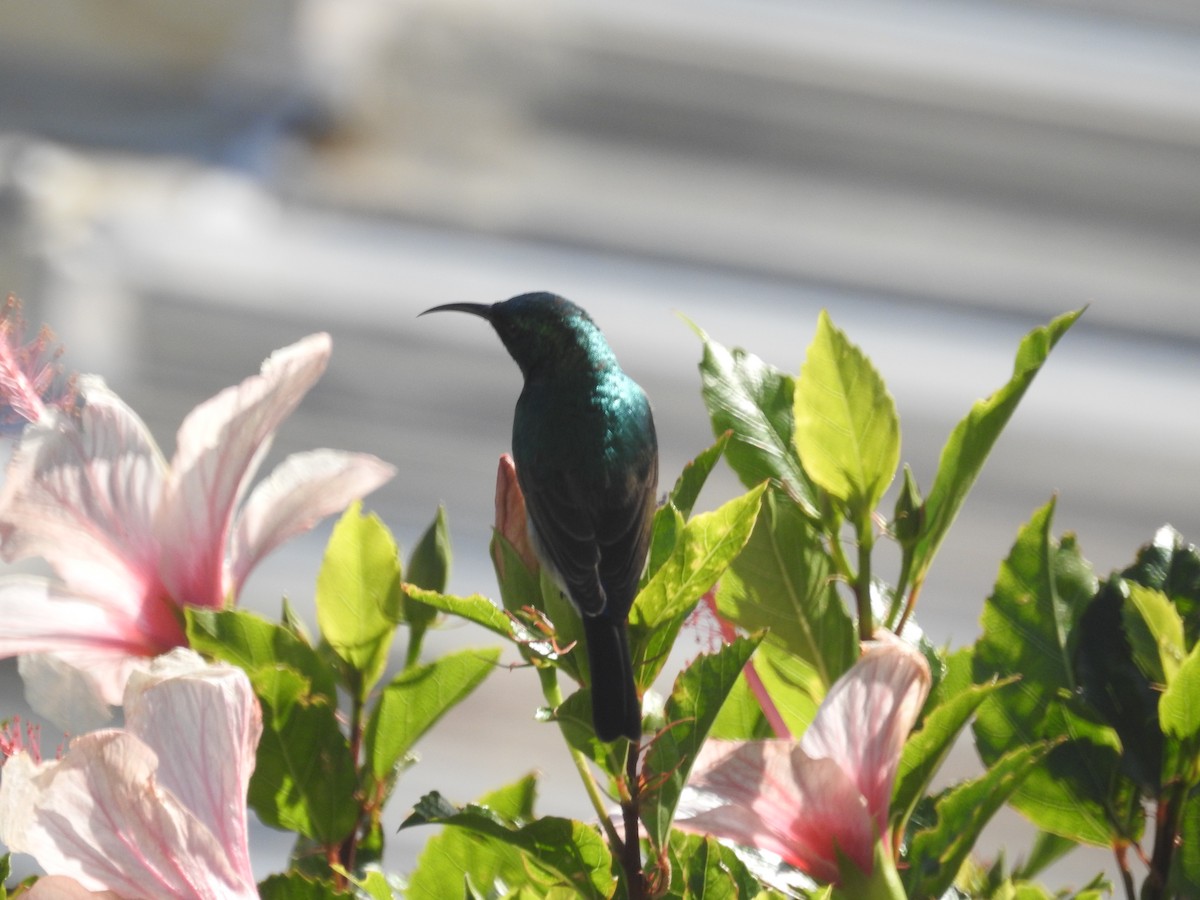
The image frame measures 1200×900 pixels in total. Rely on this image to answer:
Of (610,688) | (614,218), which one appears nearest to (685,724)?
(610,688)

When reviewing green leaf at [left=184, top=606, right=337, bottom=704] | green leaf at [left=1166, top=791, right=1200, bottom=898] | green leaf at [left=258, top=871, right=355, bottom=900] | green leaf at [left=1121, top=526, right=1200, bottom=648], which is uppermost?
green leaf at [left=1121, top=526, right=1200, bottom=648]

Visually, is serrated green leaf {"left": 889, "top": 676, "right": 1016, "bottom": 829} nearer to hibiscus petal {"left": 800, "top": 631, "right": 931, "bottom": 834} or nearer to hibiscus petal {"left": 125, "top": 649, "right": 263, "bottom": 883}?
hibiscus petal {"left": 800, "top": 631, "right": 931, "bottom": 834}

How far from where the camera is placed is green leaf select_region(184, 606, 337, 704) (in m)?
0.27

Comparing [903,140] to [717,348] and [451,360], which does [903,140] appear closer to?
[451,360]

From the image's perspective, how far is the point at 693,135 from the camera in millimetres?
1744

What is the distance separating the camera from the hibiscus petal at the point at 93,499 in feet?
0.94

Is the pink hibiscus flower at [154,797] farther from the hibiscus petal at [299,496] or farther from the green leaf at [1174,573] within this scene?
the green leaf at [1174,573]

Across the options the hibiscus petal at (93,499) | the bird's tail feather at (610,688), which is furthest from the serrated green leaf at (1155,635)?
the hibiscus petal at (93,499)

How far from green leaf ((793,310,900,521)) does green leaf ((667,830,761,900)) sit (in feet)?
0.24

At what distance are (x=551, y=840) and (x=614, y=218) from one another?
163 cm

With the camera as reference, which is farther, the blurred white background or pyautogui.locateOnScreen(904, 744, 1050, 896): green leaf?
the blurred white background

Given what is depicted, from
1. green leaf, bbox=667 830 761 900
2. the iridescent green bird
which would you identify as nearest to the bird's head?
the iridescent green bird

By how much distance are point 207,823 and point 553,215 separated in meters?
1.63

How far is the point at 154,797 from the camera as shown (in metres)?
0.23
